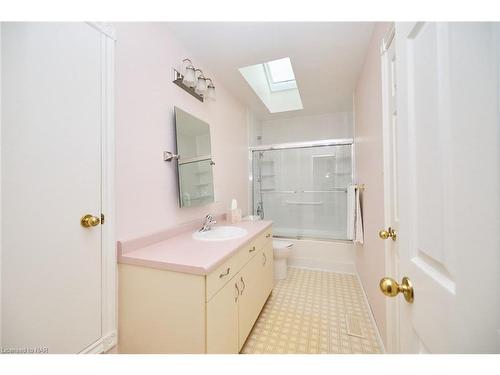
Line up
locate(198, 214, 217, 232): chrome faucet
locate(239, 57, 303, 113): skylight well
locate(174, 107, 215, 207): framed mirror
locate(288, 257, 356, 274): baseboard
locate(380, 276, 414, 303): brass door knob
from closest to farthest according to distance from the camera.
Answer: locate(380, 276, 414, 303): brass door knob
locate(174, 107, 215, 207): framed mirror
locate(198, 214, 217, 232): chrome faucet
locate(239, 57, 303, 113): skylight well
locate(288, 257, 356, 274): baseboard

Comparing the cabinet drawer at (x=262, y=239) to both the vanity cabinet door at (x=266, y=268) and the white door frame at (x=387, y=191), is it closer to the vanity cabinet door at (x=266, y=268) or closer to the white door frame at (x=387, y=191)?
the vanity cabinet door at (x=266, y=268)

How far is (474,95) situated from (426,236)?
31cm

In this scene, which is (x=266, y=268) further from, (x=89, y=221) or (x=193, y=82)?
(x=193, y=82)

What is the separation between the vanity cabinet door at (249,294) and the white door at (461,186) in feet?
3.31

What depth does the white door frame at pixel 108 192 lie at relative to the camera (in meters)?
1.00

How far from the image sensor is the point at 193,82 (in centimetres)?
160

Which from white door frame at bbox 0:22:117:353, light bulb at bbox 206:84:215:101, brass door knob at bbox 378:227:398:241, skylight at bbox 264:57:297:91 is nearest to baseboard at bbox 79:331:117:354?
white door frame at bbox 0:22:117:353

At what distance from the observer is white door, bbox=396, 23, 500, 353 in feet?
1.19

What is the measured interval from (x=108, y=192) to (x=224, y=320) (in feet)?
3.02

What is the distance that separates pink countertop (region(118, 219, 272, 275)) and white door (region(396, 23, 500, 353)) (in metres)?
0.81

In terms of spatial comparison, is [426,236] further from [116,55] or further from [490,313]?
[116,55]

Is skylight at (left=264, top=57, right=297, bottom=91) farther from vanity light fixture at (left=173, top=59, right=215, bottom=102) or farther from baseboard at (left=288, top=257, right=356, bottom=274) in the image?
baseboard at (left=288, top=257, right=356, bottom=274)

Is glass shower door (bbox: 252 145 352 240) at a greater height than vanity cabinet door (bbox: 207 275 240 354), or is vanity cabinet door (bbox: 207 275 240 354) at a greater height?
glass shower door (bbox: 252 145 352 240)
